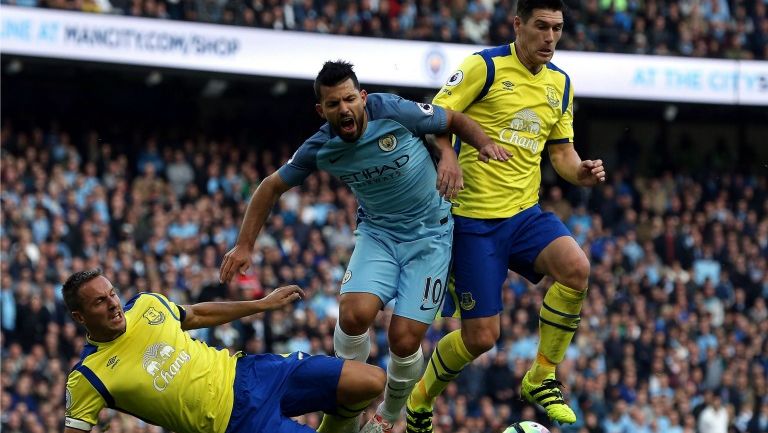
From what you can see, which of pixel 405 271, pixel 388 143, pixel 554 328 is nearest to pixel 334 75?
pixel 388 143

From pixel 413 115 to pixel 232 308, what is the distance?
169 centimetres

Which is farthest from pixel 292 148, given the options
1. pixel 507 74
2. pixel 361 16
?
pixel 507 74

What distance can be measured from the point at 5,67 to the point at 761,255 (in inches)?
486

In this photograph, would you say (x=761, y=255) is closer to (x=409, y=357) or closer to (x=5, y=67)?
(x=5, y=67)

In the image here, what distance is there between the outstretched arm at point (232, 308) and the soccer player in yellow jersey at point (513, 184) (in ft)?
3.95

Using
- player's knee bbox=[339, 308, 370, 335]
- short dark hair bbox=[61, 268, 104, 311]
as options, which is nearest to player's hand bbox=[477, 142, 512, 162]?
player's knee bbox=[339, 308, 370, 335]

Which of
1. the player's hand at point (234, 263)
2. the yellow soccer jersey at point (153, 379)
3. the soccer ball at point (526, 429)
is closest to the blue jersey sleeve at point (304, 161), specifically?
the player's hand at point (234, 263)

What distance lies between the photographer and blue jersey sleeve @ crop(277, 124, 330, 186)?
9.70 metres

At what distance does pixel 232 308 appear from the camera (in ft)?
32.2

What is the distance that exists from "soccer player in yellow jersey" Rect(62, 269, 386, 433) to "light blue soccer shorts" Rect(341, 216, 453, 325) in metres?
0.44

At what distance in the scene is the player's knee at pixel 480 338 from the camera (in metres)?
10.1

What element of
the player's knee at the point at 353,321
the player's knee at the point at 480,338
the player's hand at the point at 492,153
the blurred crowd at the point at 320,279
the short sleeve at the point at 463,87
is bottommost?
the blurred crowd at the point at 320,279

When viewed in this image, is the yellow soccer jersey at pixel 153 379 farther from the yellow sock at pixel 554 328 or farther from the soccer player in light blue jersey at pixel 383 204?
the yellow sock at pixel 554 328

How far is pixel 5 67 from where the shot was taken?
2419 centimetres
